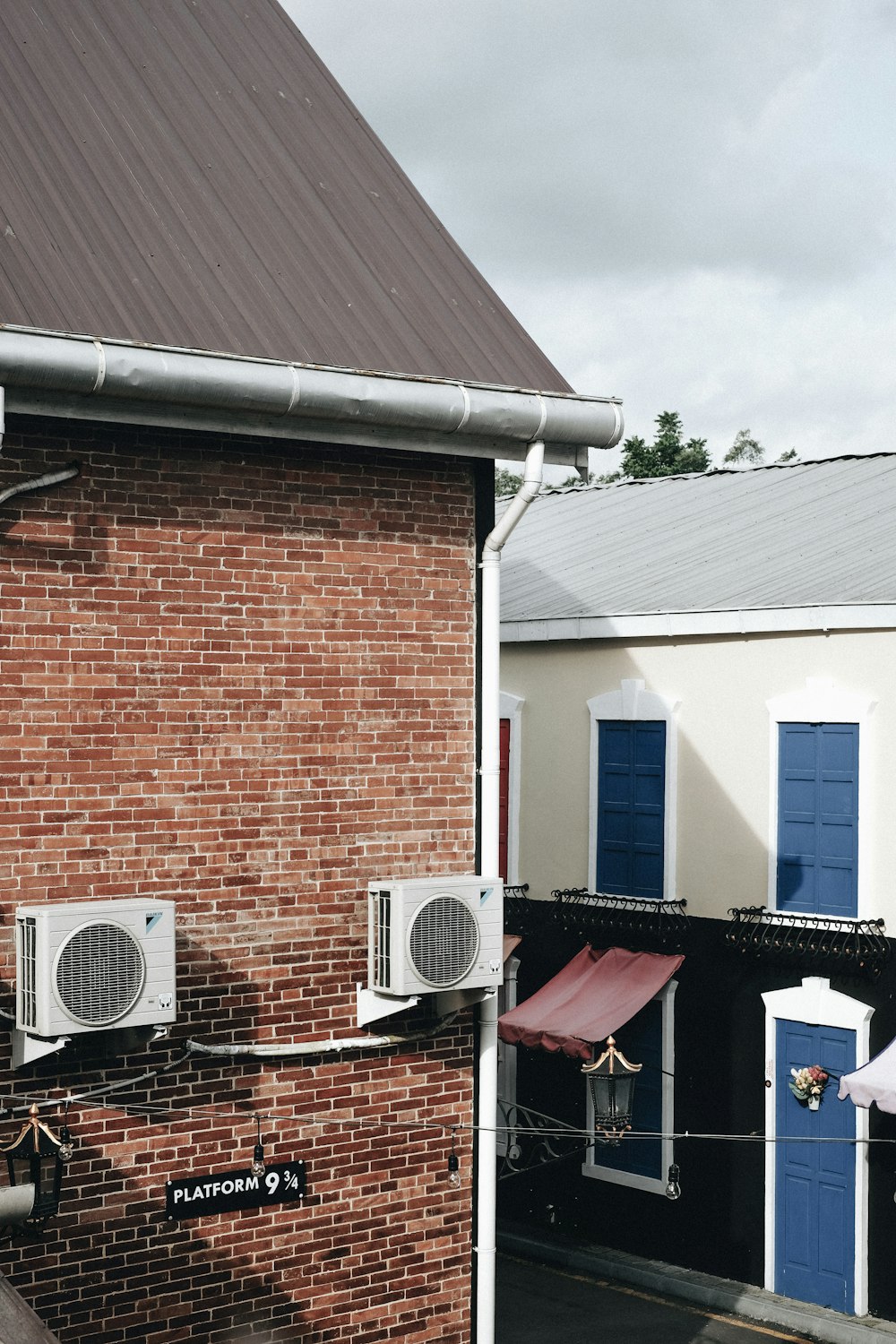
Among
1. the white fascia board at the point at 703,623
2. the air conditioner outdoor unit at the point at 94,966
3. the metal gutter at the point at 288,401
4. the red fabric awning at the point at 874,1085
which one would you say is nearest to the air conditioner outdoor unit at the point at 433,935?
the air conditioner outdoor unit at the point at 94,966

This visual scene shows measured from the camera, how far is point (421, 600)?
32.7ft

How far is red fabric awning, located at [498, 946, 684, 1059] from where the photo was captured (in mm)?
15672

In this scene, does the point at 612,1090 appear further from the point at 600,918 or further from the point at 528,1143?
the point at 528,1143

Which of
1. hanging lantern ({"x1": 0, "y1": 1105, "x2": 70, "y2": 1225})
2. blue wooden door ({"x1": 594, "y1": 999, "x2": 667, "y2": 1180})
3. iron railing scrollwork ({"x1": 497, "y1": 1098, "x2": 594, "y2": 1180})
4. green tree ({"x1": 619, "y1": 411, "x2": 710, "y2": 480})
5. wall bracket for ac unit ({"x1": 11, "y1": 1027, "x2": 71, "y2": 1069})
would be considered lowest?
iron railing scrollwork ({"x1": 497, "y1": 1098, "x2": 594, "y2": 1180})

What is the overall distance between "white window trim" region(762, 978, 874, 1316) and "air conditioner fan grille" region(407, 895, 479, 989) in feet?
19.6

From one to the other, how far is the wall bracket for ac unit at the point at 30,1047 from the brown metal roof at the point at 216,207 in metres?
3.86

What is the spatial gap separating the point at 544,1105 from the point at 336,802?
370 inches

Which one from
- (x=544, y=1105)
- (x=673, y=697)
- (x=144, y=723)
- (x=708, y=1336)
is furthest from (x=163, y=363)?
(x=544, y=1105)

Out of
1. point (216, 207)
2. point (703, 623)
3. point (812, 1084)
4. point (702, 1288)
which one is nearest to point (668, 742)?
point (703, 623)

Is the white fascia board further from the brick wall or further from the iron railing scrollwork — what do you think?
the brick wall

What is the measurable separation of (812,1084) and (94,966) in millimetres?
8950

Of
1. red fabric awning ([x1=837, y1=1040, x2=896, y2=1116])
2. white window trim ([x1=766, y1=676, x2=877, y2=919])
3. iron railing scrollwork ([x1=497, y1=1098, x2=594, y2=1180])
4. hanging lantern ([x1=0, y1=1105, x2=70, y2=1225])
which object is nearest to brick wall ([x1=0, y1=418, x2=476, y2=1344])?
hanging lantern ([x1=0, y1=1105, x2=70, y2=1225])

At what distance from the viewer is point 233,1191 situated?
358 inches

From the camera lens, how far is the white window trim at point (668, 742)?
16.4 m
